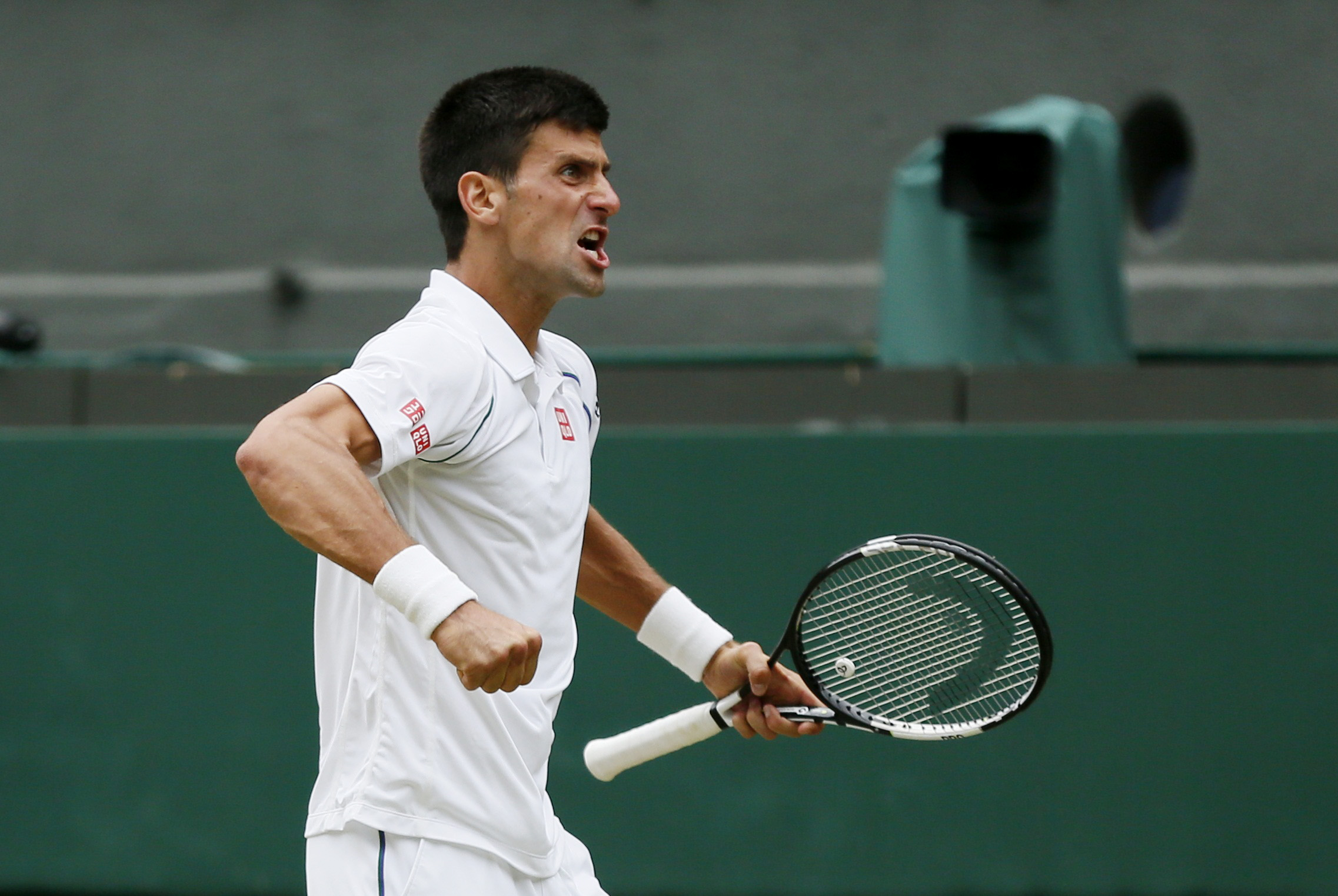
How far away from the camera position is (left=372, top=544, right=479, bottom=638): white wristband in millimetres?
1950

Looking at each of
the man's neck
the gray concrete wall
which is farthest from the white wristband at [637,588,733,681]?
the gray concrete wall

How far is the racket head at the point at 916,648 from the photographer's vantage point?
2680mm

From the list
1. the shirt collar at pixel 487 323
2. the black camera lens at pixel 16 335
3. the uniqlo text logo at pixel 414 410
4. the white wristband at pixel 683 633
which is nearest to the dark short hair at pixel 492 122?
the shirt collar at pixel 487 323

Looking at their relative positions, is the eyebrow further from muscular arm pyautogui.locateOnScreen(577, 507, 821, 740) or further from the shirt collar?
muscular arm pyautogui.locateOnScreen(577, 507, 821, 740)

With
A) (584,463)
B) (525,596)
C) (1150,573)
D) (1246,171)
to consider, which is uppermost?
(1246,171)

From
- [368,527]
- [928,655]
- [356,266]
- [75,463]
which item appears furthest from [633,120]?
[368,527]

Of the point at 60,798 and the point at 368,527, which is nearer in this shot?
the point at 368,527

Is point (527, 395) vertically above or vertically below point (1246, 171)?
below

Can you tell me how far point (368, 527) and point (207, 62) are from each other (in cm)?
763

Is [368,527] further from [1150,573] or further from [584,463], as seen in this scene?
[1150,573]

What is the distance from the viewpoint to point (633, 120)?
8.64 metres

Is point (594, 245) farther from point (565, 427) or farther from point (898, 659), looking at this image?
point (898, 659)

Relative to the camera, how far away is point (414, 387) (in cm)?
212

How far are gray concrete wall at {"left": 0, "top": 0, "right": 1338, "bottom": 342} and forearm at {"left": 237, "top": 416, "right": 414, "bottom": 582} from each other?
6508 mm
